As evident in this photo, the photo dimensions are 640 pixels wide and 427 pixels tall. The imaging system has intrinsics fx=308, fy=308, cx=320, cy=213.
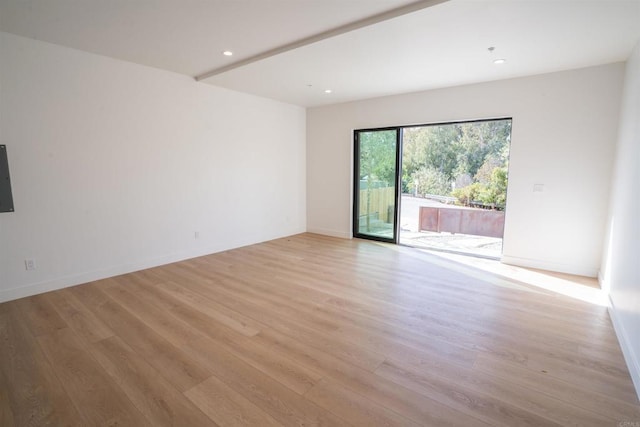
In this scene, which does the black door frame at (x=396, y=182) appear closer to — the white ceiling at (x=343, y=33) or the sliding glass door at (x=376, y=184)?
Answer: the sliding glass door at (x=376, y=184)

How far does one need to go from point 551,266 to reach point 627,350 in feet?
7.28

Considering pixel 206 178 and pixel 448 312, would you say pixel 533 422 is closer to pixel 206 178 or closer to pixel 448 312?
pixel 448 312

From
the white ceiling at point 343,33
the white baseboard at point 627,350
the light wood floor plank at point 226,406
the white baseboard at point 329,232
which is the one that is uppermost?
the white ceiling at point 343,33

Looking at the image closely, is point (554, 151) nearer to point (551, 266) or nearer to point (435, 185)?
point (551, 266)

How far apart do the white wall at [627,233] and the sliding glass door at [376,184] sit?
9.50ft

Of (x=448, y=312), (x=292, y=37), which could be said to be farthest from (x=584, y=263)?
(x=292, y=37)

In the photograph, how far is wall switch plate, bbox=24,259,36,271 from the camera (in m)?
3.25

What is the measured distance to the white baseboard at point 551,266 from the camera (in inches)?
156

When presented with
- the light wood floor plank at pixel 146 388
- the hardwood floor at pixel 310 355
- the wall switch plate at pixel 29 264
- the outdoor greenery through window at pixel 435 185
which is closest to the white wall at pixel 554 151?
the outdoor greenery through window at pixel 435 185

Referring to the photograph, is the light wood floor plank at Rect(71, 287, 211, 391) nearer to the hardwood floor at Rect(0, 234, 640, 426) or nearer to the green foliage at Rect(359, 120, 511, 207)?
the hardwood floor at Rect(0, 234, 640, 426)

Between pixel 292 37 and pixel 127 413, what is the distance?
324 cm

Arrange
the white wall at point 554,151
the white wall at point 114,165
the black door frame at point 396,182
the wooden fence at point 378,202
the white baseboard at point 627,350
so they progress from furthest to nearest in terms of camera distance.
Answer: the wooden fence at point 378,202, the black door frame at point 396,182, the white wall at point 554,151, the white wall at point 114,165, the white baseboard at point 627,350

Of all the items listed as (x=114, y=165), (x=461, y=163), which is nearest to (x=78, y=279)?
(x=114, y=165)

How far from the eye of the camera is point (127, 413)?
171 centimetres
